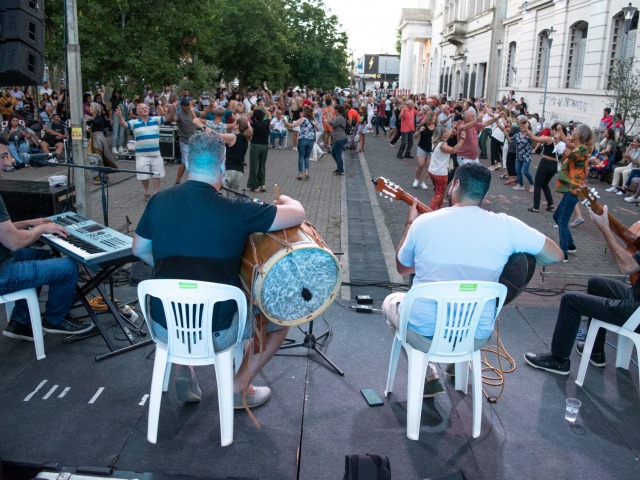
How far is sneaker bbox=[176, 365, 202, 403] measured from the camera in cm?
390

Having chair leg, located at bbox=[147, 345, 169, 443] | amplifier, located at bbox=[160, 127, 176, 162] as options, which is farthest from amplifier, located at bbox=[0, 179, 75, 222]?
amplifier, located at bbox=[160, 127, 176, 162]

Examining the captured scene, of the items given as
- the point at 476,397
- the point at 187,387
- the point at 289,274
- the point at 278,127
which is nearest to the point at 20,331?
the point at 187,387

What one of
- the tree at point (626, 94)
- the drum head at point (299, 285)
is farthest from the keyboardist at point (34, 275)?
the tree at point (626, 94)

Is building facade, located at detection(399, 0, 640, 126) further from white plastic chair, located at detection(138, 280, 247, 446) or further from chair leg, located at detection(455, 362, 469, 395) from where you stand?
white plastic chair, located at detection(138, 280, 247, 446)

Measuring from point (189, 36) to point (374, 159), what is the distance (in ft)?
20.6

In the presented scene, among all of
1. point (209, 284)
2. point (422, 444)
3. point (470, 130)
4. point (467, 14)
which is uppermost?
point (467, 14)

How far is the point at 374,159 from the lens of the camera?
717 inches

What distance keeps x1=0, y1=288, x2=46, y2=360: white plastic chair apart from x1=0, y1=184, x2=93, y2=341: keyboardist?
40 mm

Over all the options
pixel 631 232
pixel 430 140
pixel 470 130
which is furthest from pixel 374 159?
pixel 631 232

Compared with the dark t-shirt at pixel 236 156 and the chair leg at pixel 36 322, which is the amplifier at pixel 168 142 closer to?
the dark t-shirt at pixel 236 156

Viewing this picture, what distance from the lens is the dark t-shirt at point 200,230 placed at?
3336mm

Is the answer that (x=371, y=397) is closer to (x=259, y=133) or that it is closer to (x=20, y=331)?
(x=20, y=331)

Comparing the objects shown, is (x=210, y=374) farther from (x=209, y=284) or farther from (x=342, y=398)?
(x=209, y=284)

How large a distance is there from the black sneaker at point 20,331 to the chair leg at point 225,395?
6.95 feet
